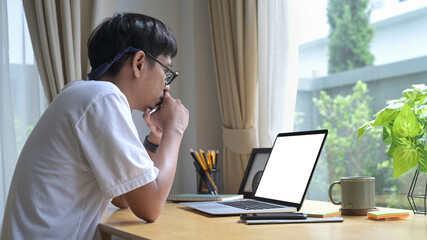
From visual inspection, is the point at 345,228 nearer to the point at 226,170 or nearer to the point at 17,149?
the point at 226,170

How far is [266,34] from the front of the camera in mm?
2174

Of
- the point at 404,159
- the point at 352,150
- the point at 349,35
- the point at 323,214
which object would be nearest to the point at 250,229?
the point at 323,214

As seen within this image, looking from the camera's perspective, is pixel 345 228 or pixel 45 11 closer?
pixel 345 228

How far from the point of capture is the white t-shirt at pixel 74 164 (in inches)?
45.1

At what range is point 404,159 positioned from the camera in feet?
4.35

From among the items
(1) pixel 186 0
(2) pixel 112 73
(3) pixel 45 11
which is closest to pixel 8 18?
(3) pixel 45 11

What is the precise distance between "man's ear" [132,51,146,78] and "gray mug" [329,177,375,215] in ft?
2.19

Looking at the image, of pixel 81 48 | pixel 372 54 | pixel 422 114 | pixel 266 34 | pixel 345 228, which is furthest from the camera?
pixel 81 48

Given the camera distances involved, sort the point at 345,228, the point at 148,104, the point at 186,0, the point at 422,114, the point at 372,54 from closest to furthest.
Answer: the point at 345,228
the point at 422,114
the point at 148,104
the point at 372,54
the point at 186,0

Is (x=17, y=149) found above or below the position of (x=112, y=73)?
below

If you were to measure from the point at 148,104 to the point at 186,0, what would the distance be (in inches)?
52.4

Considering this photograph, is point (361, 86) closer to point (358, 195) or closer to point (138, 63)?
point (358, 195)

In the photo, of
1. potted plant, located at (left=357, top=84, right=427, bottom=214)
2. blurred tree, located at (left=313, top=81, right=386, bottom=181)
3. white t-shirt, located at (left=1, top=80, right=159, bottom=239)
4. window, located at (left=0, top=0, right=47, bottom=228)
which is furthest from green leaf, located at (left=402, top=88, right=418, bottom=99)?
window, located at (left=0, top=0, right=47, bottom=228)

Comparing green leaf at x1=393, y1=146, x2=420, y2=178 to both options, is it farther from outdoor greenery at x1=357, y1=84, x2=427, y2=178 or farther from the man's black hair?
the man's black hair
